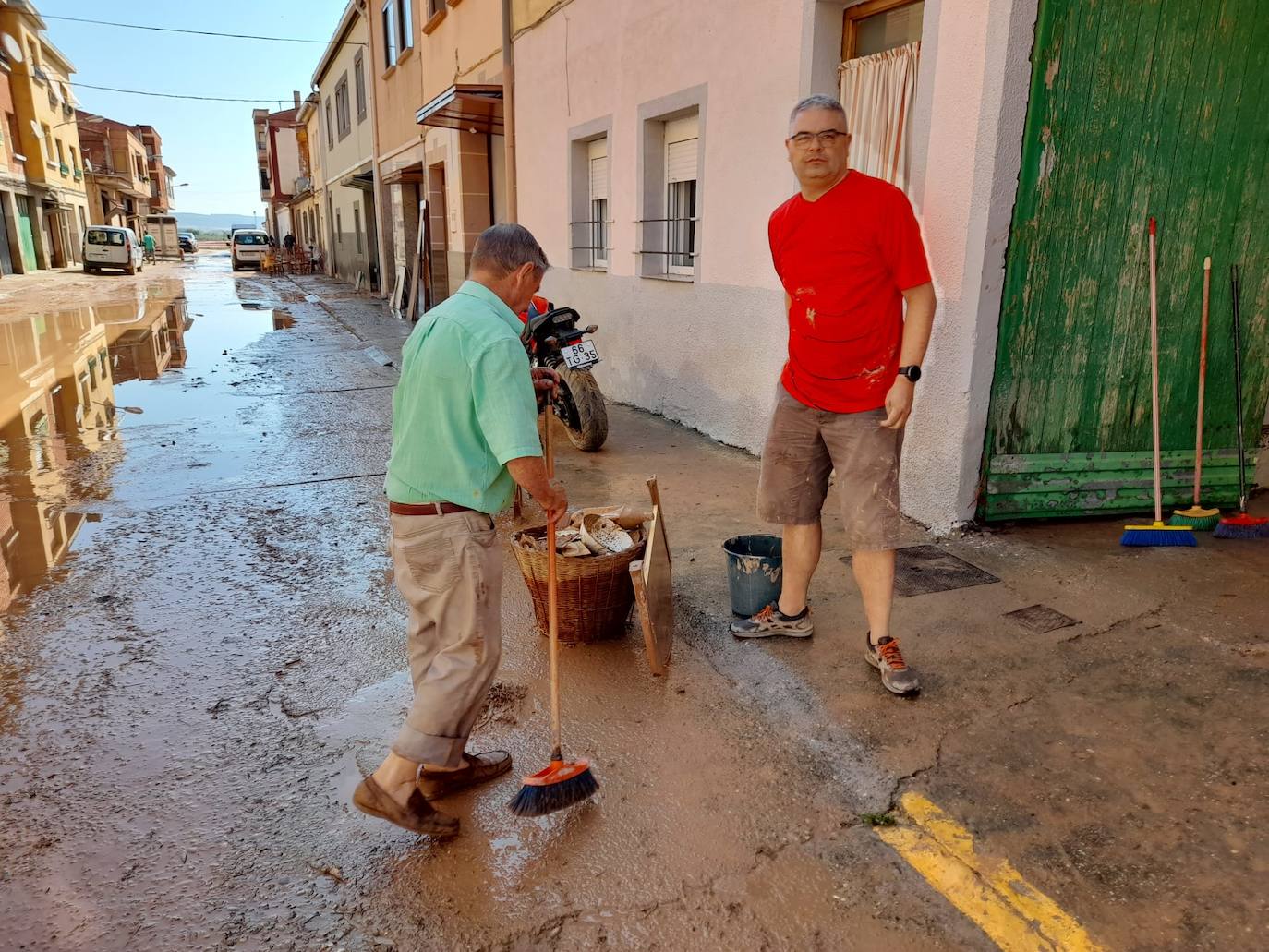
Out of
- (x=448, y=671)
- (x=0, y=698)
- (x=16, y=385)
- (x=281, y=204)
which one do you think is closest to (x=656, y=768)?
(x=448, y=671)

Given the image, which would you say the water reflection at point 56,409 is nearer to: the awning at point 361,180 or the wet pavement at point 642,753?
the wet pavement at point 642,753

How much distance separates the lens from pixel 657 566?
327 centimetres

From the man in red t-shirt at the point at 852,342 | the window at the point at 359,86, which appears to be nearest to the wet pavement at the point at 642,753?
the man in red t-shirt at the point at 852,342

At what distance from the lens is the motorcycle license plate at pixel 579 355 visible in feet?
20.6

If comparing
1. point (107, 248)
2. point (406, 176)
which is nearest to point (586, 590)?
point (406, 176)

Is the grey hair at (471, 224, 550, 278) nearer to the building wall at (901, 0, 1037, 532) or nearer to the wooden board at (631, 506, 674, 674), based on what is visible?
the wooden board at (631, 506, 674, 674)

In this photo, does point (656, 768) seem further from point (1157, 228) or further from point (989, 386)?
point (1157, 228)

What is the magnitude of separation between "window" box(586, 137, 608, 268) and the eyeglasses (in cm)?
608

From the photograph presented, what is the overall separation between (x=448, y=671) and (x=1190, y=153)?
15.0 feet

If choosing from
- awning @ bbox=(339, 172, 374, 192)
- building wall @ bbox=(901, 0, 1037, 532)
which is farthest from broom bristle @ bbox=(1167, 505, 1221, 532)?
awning @ bbox=(339, 172, 374, 192)

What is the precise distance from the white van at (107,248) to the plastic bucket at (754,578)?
37.1 metres

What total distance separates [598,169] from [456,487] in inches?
303

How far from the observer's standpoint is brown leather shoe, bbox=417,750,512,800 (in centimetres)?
257

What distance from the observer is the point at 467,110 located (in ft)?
38.4
